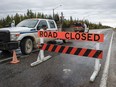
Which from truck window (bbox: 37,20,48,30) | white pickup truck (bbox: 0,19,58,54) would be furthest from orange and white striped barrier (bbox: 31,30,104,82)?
truck window (bbox: 37,20,48,30)

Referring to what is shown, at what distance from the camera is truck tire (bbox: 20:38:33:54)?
1050 centimetres

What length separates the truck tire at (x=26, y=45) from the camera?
34.4 ft

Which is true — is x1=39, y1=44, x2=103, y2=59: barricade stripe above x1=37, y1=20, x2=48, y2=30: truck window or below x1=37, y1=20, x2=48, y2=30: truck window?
below

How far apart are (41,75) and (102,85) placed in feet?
6.83

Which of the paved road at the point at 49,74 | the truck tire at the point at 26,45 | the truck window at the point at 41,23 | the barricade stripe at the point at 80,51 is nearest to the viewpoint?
the paved road at the point at 49,74

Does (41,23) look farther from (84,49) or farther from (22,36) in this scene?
(84,49)

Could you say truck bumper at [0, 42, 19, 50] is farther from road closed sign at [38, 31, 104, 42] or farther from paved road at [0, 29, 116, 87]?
road closed sign at [38, 31, 104, 42]

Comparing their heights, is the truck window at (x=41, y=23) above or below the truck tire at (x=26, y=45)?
above

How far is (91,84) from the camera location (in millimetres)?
5855

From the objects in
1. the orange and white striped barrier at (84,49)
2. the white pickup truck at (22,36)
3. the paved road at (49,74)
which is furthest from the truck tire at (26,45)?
the orange and white striped barrier at (84,49)

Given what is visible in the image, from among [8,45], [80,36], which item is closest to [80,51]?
[80,36]

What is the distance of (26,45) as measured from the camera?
1073 cm

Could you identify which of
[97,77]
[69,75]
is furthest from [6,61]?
[97,77]

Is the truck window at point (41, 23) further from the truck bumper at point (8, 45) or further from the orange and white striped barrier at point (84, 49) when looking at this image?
the orange and white striped barrier at point (84, 49)
